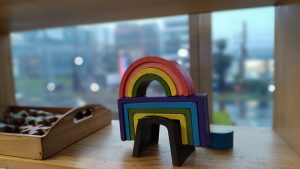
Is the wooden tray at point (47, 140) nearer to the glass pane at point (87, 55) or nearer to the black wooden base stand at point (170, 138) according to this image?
A: the black wooden base stand at point (170, 138)

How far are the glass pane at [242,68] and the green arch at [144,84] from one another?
1.44 ft

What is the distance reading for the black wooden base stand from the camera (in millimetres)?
536

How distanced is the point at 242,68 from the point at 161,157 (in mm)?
583

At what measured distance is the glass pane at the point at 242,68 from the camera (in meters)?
0.94

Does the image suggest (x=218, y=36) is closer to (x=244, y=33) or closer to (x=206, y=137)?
(x=244, y=33)

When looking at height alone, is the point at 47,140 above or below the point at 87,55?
below

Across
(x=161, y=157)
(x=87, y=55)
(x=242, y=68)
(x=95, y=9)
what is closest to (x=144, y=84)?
(x=161, y=157)

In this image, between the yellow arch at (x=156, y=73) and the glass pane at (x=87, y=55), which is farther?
the glass pane at (x=87, y=55)

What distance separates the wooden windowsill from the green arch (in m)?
0.14

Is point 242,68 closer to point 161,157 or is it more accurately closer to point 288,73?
point 288,73

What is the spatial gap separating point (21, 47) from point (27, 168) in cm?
91

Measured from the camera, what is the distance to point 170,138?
21.3 inches

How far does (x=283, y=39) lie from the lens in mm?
672

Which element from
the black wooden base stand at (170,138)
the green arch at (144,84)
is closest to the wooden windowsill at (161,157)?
the black wooden base stand at (170,138)
